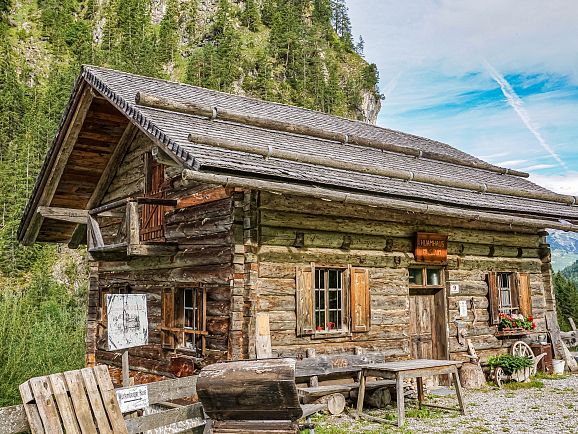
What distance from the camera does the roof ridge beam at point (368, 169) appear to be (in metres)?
9.87

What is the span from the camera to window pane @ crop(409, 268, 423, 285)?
12719 millimetres

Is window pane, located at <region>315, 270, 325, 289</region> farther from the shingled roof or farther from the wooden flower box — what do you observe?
the wooden flower box

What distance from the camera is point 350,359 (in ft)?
34.8

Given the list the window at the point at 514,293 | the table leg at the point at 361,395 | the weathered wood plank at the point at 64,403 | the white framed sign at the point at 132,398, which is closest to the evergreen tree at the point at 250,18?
the window at the point at 514,293

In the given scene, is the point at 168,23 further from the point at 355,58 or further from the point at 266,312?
the point at 266,312

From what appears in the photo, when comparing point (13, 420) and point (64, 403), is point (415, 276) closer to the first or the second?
point (64, 403)

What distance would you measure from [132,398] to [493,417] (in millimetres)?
6420

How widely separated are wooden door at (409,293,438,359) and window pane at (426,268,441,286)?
1.05 ft

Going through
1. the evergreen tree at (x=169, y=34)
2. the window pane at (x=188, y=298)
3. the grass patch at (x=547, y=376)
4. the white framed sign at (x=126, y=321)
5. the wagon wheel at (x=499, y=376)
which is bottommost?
the grass patch at (x=547, y=376)

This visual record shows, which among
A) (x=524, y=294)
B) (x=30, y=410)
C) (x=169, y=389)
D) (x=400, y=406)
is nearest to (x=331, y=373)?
(x=400, y=406)

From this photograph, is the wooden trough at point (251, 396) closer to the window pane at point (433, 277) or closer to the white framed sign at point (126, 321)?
the white framed sign at point (126, 321)

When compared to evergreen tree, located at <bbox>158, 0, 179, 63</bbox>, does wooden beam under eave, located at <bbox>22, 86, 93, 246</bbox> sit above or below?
below

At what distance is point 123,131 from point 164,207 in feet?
8.64

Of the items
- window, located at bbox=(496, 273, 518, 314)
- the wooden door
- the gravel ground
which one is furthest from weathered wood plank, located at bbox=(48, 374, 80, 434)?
window, located at bbox=(496, 273, 518, 314)
